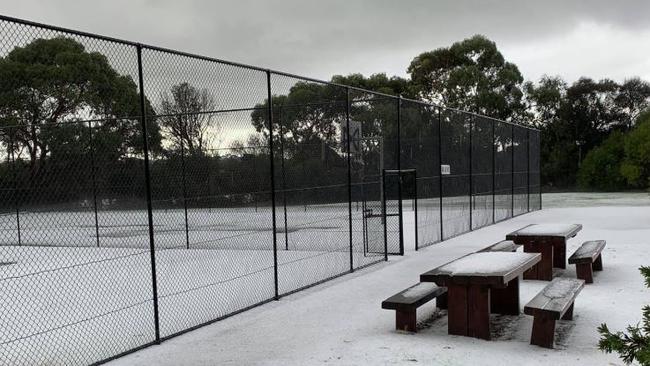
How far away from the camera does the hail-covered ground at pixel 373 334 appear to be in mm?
4195

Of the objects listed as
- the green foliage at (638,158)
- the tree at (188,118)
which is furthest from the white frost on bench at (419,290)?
the green foliage at (638,158)

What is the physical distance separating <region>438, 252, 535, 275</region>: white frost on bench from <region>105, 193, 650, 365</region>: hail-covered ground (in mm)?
531

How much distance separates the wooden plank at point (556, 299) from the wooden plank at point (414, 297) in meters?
0.85

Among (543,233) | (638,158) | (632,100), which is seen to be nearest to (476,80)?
(638,158)

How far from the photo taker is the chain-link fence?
15.8 feet

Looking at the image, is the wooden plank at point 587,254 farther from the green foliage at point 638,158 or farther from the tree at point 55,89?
the green foliage at point 638,158

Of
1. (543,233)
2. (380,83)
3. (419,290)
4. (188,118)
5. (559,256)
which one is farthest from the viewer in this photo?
(380,83)

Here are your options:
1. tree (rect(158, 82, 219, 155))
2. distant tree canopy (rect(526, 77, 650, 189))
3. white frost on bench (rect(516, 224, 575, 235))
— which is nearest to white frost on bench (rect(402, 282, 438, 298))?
white frost on bench (rect(516, 224, 575, 235))

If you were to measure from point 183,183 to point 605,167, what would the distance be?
25.2 m

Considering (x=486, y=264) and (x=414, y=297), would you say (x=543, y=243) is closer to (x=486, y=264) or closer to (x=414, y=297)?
(x=486, y=264)

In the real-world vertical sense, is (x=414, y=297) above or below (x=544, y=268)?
above

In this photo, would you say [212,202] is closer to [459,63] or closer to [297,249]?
[297,249]

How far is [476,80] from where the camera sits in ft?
99.6

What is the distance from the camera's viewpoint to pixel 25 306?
6.79 m
